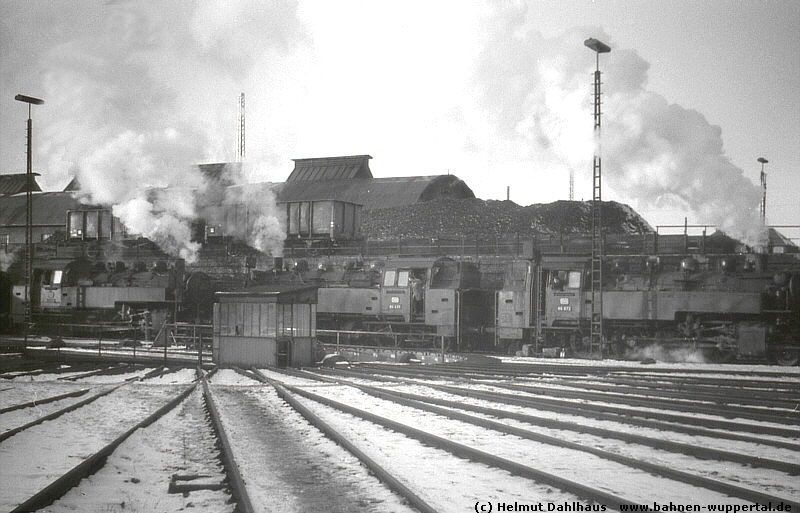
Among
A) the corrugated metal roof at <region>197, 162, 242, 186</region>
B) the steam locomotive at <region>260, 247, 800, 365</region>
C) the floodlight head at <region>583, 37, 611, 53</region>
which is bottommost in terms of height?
the steam locomotive at <region>260, 247, 800, 365</region>

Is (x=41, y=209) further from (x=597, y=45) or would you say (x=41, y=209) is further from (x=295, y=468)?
(x=295, y=468)

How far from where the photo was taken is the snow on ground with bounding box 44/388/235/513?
7.57m

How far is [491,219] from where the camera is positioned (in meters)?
53.9

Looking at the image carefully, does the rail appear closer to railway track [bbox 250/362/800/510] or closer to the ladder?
the ladder

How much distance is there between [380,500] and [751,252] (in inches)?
851

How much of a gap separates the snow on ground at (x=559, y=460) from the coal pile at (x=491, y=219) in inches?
1536

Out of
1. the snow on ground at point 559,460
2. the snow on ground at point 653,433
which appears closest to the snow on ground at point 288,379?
the snow on ground at point 653,433

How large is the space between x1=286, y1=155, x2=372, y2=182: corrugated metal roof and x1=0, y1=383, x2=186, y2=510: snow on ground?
156 feet

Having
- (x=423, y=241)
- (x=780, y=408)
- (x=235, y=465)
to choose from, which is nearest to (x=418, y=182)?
(x=423, y=241)

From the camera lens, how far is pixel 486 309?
107 ft

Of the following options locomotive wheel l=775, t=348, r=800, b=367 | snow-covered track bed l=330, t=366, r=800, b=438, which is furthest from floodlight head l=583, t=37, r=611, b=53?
snow-covered track bed l=330, t=366, r=800, b=438

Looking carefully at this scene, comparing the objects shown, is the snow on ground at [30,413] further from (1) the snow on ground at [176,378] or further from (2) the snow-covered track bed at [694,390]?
(2) the snow-covered track bed at [694,390]

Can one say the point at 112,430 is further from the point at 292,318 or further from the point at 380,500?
the point at 292,318

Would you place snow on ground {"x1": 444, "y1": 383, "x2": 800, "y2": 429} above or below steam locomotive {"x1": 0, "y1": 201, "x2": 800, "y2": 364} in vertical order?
below
